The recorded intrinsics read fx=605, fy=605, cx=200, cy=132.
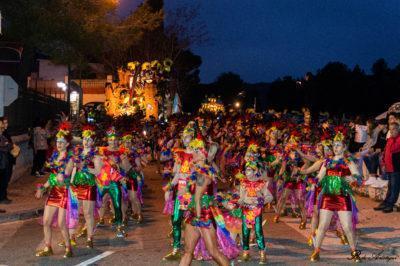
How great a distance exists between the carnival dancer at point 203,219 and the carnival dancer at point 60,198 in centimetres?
231

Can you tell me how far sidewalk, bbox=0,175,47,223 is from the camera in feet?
41.1

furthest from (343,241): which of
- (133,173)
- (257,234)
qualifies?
(133,173)

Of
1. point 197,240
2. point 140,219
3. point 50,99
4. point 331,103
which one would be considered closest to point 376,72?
point 331,103

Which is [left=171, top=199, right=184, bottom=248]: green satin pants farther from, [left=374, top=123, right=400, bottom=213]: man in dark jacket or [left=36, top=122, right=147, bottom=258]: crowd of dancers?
[left=374, top=123, right=400, bottom=213]: man in dark jacket

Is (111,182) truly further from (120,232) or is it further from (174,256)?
(174,256)

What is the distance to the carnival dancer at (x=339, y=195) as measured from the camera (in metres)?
8.47

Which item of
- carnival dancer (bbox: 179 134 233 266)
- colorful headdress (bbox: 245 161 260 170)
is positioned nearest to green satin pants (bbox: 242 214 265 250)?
colorful headdress (bbox: 245 161 260 170)

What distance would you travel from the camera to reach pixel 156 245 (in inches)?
386

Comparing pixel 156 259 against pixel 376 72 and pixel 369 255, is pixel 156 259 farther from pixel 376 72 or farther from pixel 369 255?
pixel 376 72

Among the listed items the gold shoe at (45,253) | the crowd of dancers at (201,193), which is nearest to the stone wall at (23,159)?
the crowd of dancers at (201,193)

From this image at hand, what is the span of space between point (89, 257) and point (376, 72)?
57372 millimetres

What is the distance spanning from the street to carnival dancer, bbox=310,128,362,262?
0.40m

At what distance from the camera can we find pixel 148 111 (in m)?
49.7

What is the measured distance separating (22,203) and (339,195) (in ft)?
27.0
